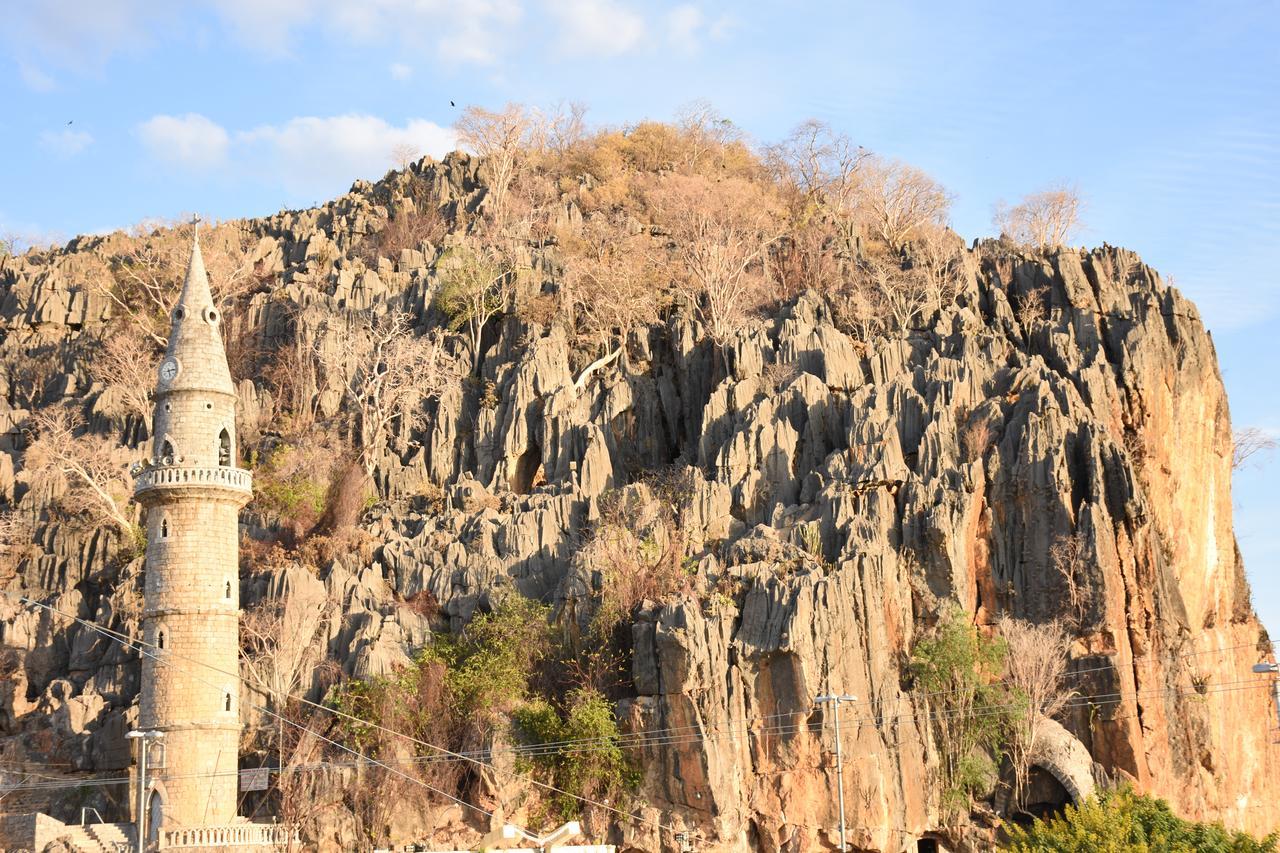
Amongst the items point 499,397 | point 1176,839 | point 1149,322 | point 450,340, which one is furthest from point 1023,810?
point 450,340

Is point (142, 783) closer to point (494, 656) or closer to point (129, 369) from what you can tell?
point (494, 656)

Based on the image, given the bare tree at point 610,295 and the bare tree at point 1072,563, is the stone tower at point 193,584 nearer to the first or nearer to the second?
the bare tree at point 610,295

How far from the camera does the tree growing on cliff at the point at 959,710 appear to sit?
62406 mm

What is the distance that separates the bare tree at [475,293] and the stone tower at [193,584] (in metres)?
26.1

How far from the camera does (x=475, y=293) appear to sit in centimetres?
8562

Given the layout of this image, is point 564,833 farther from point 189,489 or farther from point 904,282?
point 904,282

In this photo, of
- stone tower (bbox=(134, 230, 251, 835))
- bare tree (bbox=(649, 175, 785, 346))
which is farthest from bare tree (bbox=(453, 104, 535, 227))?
stone tower (bbox=(134, 230, 251, 835))

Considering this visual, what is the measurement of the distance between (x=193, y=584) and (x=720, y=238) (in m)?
41.9

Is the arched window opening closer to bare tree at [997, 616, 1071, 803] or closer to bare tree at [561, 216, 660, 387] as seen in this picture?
bare tree at [997, 616, 1071, 803]

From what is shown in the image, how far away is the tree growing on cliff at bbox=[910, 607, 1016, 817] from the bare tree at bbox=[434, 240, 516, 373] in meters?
29.6

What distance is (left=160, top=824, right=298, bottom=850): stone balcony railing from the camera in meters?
53.9

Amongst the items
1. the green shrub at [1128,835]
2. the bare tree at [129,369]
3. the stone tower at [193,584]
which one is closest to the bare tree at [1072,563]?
the green shrub at [1128,835]

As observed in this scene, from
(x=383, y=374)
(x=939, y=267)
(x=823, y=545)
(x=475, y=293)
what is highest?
(x=939, y=267)

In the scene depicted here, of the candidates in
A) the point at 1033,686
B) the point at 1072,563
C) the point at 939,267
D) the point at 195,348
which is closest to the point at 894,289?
the point at 939,267
